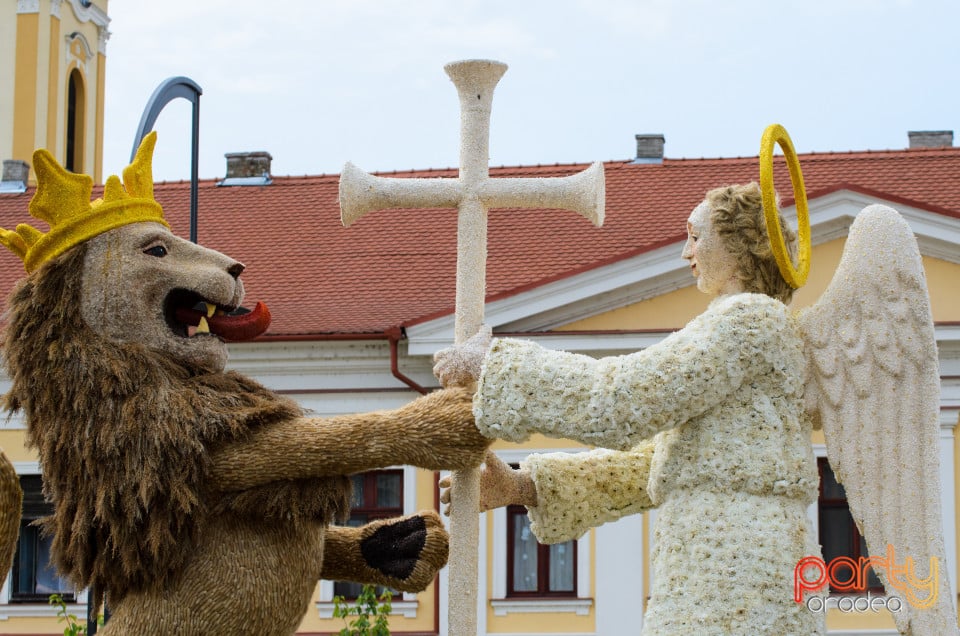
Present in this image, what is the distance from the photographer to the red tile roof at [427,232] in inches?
A: 605

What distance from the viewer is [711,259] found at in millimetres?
5203

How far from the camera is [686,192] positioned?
55.6ft

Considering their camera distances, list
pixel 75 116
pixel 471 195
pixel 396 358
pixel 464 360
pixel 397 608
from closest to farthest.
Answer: pixel 464 360 < pixel 471 195 < pixel 396 358 < pixel 397 608 < pixel 75 116

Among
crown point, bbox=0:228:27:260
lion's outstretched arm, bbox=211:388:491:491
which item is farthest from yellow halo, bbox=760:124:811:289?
crown point, bbox=0:228:27:260

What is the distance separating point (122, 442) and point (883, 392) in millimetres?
2093

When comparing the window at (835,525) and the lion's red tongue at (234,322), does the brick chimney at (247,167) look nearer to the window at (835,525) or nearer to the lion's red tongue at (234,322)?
the window at (835,525)

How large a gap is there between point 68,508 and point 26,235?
0.84m

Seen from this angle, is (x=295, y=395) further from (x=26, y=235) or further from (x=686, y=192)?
(x=26, y=235)

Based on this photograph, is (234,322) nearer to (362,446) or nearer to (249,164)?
(362,446)

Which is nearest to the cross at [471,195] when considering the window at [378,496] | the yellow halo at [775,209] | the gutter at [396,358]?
the yellow halo at [775,209]

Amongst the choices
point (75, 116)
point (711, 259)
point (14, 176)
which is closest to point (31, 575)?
point (14, 176)

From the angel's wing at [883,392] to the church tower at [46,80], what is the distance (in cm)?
2132

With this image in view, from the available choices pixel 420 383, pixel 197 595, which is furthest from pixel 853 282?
pixel 420 383

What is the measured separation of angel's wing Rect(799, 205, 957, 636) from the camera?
16.6 feet
